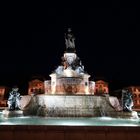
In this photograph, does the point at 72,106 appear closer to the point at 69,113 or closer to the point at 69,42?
the point at 69,113

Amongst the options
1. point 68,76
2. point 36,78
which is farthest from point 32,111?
point 36,78

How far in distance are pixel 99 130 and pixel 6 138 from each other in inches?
141

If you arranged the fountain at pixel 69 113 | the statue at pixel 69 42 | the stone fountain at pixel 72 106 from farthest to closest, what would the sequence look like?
the statue at pixel 69 42
the stone fountain at pixel 72 106
the fountain at pixel 69 113

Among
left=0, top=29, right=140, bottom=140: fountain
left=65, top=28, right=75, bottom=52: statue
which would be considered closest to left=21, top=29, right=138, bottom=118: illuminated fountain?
left=0, top=29, right=140, bottom=140: fountain

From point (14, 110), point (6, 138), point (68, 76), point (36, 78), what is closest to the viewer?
point (6, 138)

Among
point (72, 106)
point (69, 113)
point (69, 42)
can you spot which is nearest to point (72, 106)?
point (72, 106)

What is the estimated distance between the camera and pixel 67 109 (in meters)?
26.1

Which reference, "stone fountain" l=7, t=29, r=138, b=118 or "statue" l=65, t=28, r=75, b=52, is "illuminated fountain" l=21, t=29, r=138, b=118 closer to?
"stone fountain" l=7, t=29, r=138, b=118

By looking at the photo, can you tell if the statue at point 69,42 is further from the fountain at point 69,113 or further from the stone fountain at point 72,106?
the stone fountain at point 72,106

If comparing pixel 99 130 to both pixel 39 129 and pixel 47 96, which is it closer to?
pixel 39 129

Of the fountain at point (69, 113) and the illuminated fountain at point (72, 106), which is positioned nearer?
the fountain at point (69, 113)

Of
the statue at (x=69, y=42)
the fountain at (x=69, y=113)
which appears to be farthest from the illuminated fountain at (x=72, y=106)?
the statue at (x=69, y=42)

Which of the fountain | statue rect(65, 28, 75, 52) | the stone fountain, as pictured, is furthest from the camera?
statue rect(65, 28, 75, 52)

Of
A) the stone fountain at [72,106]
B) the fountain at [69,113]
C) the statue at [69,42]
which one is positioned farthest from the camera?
the statue at [69,42]
